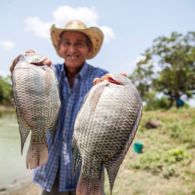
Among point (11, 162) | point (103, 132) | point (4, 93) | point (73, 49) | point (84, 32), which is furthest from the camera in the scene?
point (4, 93)

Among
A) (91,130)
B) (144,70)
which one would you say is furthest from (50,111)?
(144,70)

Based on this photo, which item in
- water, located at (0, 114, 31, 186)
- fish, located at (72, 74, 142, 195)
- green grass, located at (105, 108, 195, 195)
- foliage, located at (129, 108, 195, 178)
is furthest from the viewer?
water, located at (0, 114, 31, 186)

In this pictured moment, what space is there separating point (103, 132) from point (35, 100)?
0.60 m

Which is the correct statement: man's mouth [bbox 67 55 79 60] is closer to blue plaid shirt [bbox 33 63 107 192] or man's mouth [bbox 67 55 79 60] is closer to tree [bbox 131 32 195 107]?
blue plaid shirt [bbox 33 63 107 192]

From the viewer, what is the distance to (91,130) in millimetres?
2072

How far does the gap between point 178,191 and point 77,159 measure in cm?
551

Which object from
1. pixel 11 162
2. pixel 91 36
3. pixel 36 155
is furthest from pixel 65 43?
Answer: pixel 11 162

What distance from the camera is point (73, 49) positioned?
3139 mm

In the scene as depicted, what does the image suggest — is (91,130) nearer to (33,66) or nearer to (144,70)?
(33,66)

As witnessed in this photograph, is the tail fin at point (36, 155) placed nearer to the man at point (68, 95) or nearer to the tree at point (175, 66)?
the man at point (68, 95)

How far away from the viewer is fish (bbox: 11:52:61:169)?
244cm

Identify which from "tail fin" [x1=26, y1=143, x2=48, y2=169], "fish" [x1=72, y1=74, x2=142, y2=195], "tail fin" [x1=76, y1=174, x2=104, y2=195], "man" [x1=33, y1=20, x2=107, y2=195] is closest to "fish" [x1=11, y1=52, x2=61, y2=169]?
"tail fin" [x1=26, y1=143, x2=48, y2=169]

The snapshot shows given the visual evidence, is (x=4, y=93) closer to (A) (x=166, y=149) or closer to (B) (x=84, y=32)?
(A) (x=166, y=149)

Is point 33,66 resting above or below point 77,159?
above
